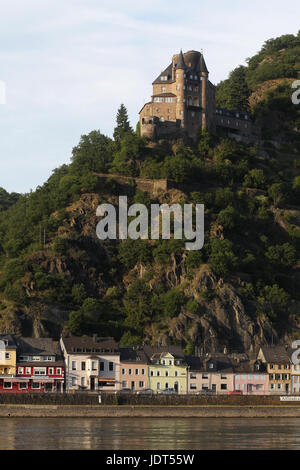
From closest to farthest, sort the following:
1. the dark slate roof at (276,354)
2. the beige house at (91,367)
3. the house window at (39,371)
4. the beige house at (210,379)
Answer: the house window at (39,371), the beige house at (91,367), the beige house at (210,379), the dark slate roof at (276,354)

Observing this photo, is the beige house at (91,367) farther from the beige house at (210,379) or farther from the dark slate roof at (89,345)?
the beige house at (210,379)

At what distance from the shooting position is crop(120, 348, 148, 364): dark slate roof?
11281cm

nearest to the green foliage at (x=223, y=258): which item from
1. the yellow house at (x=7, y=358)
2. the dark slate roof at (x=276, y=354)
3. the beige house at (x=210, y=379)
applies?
the dark slate roof at (x=276, y=354)

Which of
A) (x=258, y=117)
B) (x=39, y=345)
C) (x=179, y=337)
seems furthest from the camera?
(x=258, y=117)

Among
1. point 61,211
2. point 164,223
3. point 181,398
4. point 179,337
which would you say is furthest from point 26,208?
point 181,398

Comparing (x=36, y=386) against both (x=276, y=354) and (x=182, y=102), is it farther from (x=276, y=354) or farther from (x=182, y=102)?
(x=182, y=102)

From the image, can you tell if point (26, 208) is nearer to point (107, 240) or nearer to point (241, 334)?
point (107, 240)

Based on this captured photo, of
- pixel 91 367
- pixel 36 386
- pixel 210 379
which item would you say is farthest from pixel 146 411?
pixel 210 379

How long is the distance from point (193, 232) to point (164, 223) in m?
4.36

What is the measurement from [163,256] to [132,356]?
88.9 feet

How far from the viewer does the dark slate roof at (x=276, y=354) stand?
116m

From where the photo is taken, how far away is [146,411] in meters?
97.3

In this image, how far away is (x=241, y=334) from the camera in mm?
128375

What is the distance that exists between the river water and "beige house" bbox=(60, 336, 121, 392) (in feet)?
56.0
